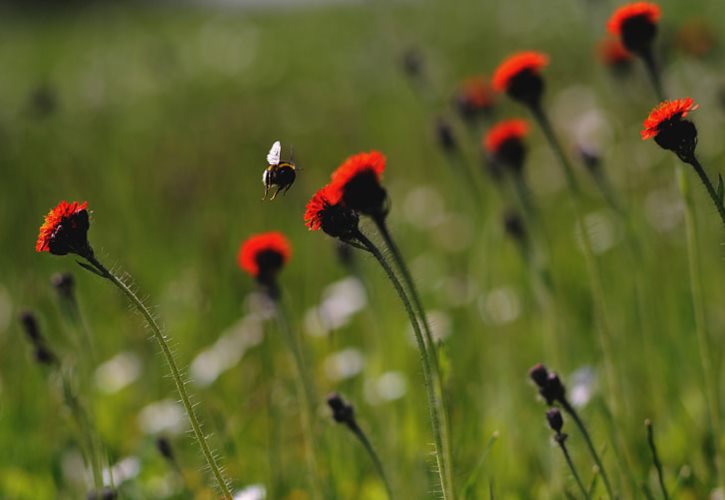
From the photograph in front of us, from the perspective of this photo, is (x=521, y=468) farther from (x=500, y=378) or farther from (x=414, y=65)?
(x=414, y=65)

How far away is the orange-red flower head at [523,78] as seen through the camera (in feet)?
7.25

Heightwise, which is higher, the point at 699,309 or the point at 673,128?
the point at 673,128

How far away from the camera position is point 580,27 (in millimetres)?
9750

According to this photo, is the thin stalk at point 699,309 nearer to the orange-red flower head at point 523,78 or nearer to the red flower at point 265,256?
the orange-red flower head at point 523,78

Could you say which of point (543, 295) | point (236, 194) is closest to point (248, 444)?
point (543, 295)

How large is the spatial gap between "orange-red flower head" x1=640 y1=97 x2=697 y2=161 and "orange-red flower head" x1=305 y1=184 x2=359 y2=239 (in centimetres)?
55

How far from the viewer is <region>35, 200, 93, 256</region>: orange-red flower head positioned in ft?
5.43

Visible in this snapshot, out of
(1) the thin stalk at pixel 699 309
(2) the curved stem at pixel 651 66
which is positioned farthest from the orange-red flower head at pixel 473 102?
(1) the thin stalk at pixel 699 309

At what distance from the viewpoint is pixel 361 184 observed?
159 centimetres

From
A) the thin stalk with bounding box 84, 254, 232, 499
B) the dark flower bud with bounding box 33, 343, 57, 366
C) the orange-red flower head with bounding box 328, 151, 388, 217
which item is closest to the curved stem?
the orange-red flower head with bounding box 328, 151, 388, 217

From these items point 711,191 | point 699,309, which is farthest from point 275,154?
point 699,309

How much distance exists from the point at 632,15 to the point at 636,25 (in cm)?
2

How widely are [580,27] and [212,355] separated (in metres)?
7.55

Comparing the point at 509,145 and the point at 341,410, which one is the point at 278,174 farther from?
the point at 509,145
